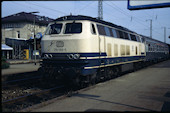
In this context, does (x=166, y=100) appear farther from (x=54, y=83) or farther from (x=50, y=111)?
(x=54, y=83)

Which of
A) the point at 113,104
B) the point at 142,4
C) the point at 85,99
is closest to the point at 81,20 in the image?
the point at 142,4

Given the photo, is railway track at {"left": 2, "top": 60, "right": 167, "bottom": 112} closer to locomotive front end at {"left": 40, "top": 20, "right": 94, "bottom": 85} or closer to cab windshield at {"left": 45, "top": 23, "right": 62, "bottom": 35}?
locomotive front end at {"left": 40, "top": 20, "right": 94, "bottom": 85}

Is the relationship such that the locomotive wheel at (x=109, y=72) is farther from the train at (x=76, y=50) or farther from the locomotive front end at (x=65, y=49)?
the locomotive front end at (x=65, y=49)

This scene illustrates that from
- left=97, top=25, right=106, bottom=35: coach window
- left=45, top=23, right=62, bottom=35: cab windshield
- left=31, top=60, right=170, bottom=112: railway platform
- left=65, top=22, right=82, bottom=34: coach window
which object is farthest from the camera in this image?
left=97, top=25, right=106, bottom=35: coach window

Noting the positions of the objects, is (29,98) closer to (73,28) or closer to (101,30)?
(73,28)

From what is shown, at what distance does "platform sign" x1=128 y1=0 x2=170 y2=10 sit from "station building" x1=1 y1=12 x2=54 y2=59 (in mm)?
42102

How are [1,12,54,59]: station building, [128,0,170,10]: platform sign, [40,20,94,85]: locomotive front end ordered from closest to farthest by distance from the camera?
1. [128,0,170,10]: platform sign
2. [40,20,94,85]: locomotive front end
3. [1,12,54,59]: station building

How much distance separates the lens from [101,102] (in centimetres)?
735

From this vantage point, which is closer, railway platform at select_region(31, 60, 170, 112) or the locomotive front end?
railway platform at select_region(31, 60, 170, 112)

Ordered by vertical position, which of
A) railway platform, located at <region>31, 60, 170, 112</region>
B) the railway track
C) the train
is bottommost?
the railway track

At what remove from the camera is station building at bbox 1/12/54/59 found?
4747cm

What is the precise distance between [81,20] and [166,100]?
19.4 ft

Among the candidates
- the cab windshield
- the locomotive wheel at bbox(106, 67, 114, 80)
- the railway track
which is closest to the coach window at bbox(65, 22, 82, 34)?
the cab windshield

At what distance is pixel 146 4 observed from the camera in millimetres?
7379
